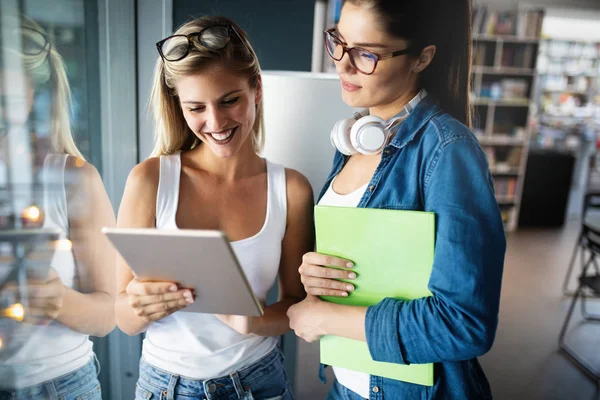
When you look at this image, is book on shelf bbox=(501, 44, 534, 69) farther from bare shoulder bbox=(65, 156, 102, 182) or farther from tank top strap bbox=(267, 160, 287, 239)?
bare shoulder bbox=(65, 156, 102, 182)

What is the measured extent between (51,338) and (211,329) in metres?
0.33

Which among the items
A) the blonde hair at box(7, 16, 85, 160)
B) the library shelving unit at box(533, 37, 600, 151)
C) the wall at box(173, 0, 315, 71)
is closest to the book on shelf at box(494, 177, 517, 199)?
the library shelving unit at box(533, 37, 600, 151)

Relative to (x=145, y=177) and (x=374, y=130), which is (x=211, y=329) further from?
(x=374, y=130)

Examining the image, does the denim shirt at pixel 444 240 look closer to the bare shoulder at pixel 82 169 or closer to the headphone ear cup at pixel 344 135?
the headphone ear cup at pixel 344 135

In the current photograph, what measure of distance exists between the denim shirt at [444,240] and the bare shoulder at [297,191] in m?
0.23

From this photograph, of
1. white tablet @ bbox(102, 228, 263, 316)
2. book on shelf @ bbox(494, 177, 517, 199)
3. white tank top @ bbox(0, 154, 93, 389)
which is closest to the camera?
white tablet @ bbox(102, 228, 263, 316)

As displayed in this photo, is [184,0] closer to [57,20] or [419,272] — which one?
[57,20]

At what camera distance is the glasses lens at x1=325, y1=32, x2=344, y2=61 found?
95cm

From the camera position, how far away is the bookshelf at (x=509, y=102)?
15.4 ft

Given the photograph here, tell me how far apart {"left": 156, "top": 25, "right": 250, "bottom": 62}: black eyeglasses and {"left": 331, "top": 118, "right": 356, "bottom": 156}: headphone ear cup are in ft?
1.01

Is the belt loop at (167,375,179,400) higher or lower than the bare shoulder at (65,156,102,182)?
lower

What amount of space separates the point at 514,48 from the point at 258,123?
→ 15.0 ft

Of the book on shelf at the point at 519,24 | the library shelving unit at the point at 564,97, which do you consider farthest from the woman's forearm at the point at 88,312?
the library shelving unit at the point at 564,97

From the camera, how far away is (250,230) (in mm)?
1099
